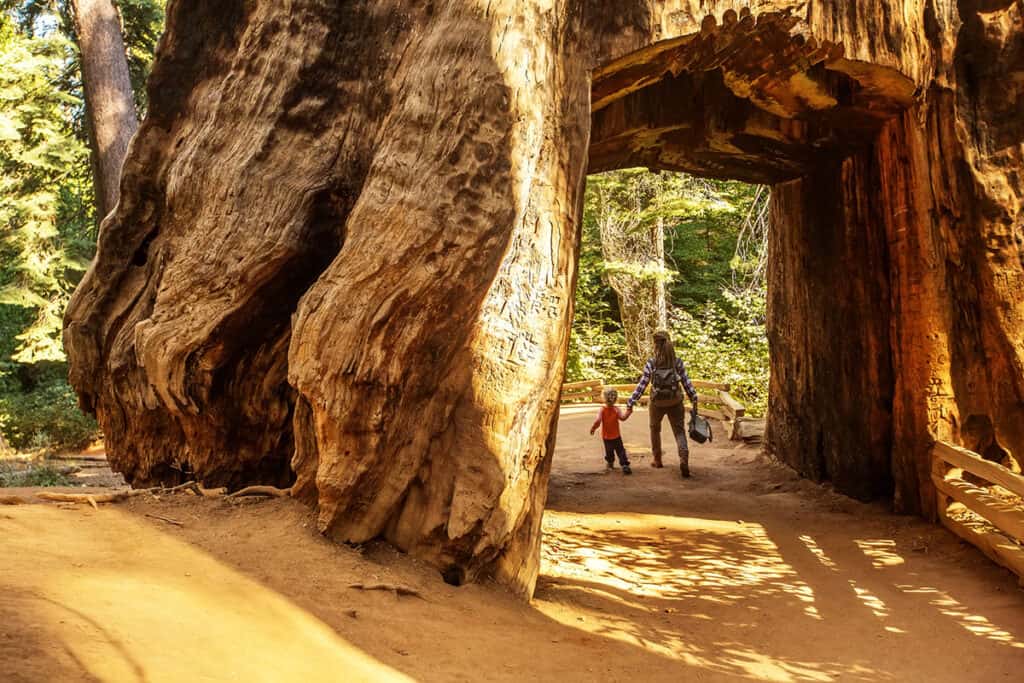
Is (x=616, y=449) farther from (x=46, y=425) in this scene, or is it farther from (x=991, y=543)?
(x=46, y=425)

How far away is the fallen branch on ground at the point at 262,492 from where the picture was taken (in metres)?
5.15

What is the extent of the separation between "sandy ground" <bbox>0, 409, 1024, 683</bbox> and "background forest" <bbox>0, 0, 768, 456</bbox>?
889 cm

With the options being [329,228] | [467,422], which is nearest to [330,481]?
[467,422]

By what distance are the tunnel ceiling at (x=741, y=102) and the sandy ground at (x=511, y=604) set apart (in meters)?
4.19

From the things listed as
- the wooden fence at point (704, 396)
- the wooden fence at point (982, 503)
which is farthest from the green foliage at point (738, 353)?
the wooden fence at point (982, 503)

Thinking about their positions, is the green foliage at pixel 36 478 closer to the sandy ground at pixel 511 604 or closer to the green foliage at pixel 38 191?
the sandy ground at pixel 511 604

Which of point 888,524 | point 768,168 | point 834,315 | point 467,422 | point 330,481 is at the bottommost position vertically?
point 888,524

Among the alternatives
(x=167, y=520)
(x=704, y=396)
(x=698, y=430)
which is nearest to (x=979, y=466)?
(x=698, y=430)

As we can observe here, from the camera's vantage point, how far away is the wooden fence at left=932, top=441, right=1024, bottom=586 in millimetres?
5852

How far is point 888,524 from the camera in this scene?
7715 mm

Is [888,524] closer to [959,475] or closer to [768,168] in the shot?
[959,475]

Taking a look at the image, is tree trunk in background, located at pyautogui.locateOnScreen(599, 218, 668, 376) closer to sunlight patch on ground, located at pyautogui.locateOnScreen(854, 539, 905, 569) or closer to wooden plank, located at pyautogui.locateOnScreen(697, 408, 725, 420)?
wooden plank, located at pyautogui.locateOnScreen(697, 408, 725, 420)

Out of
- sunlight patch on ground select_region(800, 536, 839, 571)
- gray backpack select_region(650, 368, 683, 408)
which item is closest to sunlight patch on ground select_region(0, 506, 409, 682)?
sunlight patch on ground select_region(800, 536, 839, 571)

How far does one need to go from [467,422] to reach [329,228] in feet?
5.83
